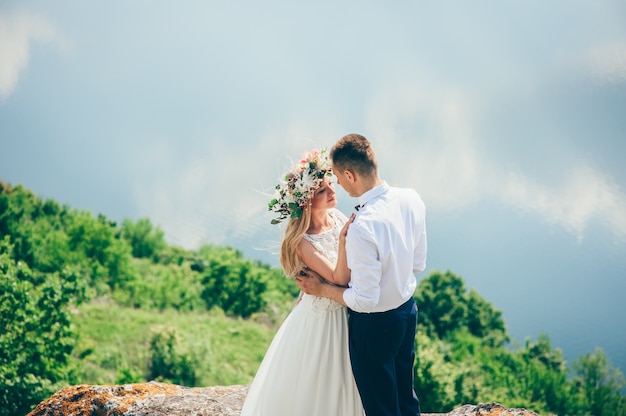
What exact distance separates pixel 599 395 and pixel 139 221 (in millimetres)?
57157

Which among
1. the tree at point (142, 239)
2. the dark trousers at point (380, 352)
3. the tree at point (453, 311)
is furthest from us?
the tree at point (142, 239)

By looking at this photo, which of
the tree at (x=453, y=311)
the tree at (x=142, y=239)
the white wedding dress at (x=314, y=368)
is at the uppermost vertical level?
the tree at (x=142, y=239)

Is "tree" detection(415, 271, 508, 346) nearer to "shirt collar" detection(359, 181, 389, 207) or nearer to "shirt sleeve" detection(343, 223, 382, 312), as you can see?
"shirt collar" detection(359, 181, 389, 207)

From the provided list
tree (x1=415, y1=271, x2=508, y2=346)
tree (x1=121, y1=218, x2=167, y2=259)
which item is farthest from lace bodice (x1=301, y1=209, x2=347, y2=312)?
tree (x1=121, y1=218, x2=167, y2=259)

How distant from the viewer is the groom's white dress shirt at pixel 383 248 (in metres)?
4.49

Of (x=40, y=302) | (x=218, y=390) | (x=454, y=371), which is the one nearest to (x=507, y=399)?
(x=454, y=371)

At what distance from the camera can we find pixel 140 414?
546cm

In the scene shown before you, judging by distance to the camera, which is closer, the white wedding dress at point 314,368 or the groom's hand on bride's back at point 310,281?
the groom's hand on bride's back at point 310,281

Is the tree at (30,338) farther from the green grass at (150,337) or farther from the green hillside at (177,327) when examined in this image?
the green grass at (150,337)

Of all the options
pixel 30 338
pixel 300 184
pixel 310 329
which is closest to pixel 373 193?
pixel 300 184

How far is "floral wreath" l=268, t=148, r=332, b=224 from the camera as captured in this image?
17.4 feet

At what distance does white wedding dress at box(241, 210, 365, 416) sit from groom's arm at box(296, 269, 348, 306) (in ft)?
0.70

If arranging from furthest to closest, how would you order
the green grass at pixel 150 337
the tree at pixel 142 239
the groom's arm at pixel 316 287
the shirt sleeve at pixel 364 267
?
1. the tree at pixel 142 239
2. the green grass at pixel 150 337
3. the groom's arm at pixel 316 287
4. the shirt sleeve at pixel 364 267

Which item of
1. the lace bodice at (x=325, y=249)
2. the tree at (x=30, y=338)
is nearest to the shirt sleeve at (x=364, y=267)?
the lace bodice at (x=325, y=249)
